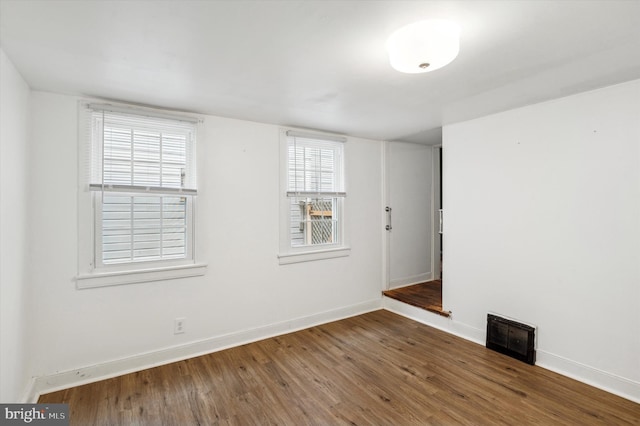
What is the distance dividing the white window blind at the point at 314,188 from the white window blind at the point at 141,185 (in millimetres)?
1107

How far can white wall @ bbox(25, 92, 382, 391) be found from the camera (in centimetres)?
235

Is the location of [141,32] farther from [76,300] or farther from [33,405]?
[33,405]

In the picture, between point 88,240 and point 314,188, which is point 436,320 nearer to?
point 314,188

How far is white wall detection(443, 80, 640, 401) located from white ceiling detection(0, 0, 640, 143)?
0.98 ft

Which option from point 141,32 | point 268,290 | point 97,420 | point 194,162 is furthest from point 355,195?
point 97,420

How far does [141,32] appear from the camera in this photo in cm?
155

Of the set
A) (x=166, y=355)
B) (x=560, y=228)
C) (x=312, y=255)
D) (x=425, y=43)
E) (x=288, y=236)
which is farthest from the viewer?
(x=312, y=255)

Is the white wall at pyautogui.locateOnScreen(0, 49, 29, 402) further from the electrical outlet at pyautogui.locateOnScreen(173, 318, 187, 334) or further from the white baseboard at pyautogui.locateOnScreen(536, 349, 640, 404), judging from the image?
the white baseboard at pyautogui.locateOnScreen(536, 349, 640, 404)

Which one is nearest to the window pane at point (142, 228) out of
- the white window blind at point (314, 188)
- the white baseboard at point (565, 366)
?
the white window blind at point (314, 188)

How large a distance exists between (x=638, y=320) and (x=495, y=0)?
244 centimetres

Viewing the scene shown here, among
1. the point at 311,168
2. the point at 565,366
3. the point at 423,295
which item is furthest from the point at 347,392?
the point at 311,168

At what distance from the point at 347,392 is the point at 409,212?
2871mm

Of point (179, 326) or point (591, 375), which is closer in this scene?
point (591, 375)

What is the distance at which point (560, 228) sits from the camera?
2.59 m
